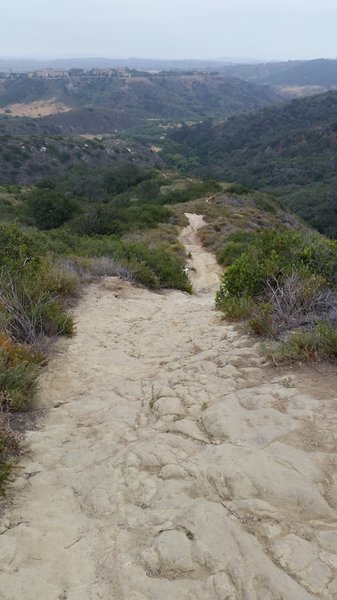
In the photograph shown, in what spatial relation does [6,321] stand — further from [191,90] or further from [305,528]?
[191,90]

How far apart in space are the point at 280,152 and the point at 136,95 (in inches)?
3486

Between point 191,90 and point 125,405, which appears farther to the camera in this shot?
point 191,90

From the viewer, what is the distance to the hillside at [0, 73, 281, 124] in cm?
15375

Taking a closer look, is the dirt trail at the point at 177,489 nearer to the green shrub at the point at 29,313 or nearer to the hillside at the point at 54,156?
the green shrub at the point at 29,313

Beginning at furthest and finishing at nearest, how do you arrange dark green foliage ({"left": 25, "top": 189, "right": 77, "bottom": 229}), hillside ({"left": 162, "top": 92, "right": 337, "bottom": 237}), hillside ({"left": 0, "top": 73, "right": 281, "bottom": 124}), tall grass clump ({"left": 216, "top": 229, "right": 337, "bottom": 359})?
1. hillside ({"left": 0, "top": 73, "right": 281, "bottom": 124})
2. hillside ({"left": 162, "top": 92, "right": 337, "bottom": 237})
3. dark green foliage ({"left": 25, "top": 189, "right": 77, "bottom": 229})
4. tall grass clump ({"left": 216, "top": 229, "right": 337, "bottom": 359})

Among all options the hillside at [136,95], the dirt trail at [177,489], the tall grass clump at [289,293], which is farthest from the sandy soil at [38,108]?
the dirt trail at [177,489]

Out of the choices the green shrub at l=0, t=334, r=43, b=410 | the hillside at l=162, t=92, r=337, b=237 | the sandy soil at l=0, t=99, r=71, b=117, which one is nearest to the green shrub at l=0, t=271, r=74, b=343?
the green shrub at l=0, t=334, r=43, b=410

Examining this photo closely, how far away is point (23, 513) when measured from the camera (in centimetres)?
302

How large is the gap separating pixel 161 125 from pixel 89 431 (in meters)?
142

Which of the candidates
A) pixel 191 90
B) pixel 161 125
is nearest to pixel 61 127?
pixel 161 125

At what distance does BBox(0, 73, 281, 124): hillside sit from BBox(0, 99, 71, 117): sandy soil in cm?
293

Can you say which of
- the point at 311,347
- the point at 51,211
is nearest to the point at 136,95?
the point at 51,211

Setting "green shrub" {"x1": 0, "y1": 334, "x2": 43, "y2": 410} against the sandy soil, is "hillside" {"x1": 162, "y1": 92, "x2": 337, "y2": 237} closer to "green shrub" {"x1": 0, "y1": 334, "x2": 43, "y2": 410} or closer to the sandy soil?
the sandy soil

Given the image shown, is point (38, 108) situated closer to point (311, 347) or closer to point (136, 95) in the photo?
point (136, 95)
